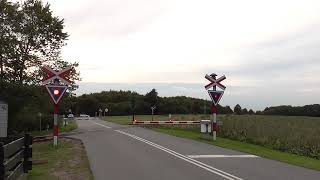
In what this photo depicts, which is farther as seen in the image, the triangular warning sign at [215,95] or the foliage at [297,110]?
the foliage at [297,110]

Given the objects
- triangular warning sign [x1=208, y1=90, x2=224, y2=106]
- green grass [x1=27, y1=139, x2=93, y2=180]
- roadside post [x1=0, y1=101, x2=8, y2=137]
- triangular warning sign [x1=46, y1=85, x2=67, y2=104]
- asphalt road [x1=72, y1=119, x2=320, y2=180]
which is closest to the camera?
asphalt road [x1=72, y1=119, x2=320, y2=180]

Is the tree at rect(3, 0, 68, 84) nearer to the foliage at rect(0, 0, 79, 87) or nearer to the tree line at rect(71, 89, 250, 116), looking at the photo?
the foliage at rect(0, 0, 79, 87)

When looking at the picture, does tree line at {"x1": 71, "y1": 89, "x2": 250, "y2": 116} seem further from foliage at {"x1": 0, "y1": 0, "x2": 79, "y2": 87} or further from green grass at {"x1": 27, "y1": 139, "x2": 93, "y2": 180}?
green grass at {"x1": 27, "y1": 139, "x2": 93, "y2": 180}

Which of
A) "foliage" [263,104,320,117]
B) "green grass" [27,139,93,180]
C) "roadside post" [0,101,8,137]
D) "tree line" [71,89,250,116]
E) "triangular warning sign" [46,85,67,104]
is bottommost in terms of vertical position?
"green grass" [27,139,93,180]

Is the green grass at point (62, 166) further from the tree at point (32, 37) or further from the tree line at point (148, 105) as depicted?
the tree line at point (148, 105)

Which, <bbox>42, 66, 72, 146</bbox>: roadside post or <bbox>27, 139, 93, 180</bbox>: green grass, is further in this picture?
<bbox>42, 66, 72, 146</bbox>: roadside post

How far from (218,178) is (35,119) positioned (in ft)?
122

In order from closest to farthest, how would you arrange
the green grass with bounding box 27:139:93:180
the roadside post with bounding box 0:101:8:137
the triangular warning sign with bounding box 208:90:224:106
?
the green grass with bounding box 27:139:93:180, the roadside post with bounding box 0:101:8:137, the triangular warning sign with bounding box 208:90:224:106

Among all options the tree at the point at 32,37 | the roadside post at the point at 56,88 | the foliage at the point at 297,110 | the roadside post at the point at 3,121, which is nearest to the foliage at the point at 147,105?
the foliage at the point at 297,110

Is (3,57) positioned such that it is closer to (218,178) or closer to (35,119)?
(35,119)

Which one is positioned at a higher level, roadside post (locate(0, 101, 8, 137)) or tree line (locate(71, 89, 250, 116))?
tree line (locate(71, 89, 250, 116))

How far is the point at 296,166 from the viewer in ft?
60.1

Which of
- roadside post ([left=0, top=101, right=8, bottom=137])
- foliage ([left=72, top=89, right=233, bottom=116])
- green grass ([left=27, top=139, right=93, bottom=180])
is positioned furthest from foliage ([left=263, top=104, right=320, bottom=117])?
roadside post ([left=0, top=101, right=8, bottom=137])

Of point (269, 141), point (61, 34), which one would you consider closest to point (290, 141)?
point (269, 141)
